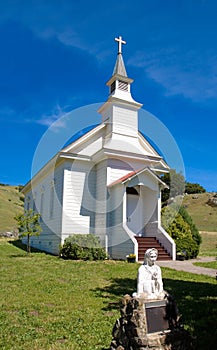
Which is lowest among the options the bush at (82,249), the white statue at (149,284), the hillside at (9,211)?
the white statue at (149,284)

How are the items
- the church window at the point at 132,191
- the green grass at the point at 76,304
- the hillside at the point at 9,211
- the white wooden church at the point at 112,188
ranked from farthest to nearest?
the hillside at the point at 9,211, the church window at the point at 132,191, the white wooden church at the point at 112,188, the green grass at the point at 76,304

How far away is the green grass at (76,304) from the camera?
445 cm

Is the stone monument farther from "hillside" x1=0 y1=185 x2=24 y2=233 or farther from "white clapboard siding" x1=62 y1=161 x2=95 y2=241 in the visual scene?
"hillside" x1=0 y1=185 x2=24 y2=233

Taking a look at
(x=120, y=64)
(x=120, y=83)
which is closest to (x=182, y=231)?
(x=120, y=83)

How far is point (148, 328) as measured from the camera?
139 inches

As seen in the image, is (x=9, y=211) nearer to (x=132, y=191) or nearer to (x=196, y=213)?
(x=196, y=213)

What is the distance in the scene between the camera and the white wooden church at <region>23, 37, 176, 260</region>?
15.3 m

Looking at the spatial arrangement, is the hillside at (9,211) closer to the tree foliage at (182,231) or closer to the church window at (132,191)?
the church window at (132,191)

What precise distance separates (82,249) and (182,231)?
6236 mm

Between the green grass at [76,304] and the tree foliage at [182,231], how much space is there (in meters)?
5.24

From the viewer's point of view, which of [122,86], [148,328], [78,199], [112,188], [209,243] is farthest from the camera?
[209,243]

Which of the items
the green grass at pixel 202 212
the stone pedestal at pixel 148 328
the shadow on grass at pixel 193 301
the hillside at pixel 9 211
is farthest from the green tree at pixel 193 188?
the stone pedestal at pixel 148 328

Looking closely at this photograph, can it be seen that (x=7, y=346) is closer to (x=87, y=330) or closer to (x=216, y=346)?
(x=87, y=330)

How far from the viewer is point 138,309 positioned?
139 inches
